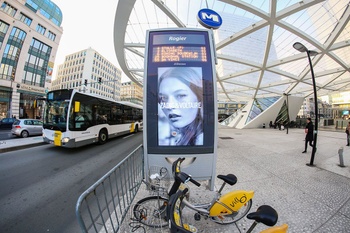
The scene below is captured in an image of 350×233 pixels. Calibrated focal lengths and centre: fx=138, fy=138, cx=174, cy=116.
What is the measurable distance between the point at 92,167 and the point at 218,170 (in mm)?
4955

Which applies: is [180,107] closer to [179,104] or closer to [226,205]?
[179,104]

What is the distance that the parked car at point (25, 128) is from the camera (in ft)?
39.2

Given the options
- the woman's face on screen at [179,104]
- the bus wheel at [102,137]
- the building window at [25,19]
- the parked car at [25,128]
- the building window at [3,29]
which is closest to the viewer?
the woman's face on screen at [179,104]

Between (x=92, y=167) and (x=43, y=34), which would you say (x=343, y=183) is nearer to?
(x=92, y=167)

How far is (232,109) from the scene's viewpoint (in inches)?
3393

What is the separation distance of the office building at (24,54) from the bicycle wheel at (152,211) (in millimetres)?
33070

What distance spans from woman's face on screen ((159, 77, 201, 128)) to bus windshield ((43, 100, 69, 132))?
699 centimetres

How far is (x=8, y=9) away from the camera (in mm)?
25750

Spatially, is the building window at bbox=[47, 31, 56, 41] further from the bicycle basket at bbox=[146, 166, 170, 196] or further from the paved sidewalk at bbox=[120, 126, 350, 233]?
the bicycle basket at bbox=[146, 166, 170, 196]

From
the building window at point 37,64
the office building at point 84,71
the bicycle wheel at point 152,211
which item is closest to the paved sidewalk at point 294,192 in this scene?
the bicycle wheel at point 152,211

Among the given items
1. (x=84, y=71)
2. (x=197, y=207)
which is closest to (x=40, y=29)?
(x=84, y=71)

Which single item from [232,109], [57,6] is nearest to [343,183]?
[57,6]

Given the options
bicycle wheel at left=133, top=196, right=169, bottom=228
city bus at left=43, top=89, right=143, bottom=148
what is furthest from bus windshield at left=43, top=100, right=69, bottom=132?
bicycle wheel at left=133, top=196, right=169, bottom=228

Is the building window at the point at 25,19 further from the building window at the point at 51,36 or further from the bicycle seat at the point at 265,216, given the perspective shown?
the bicycle seat at the point at 265,216
